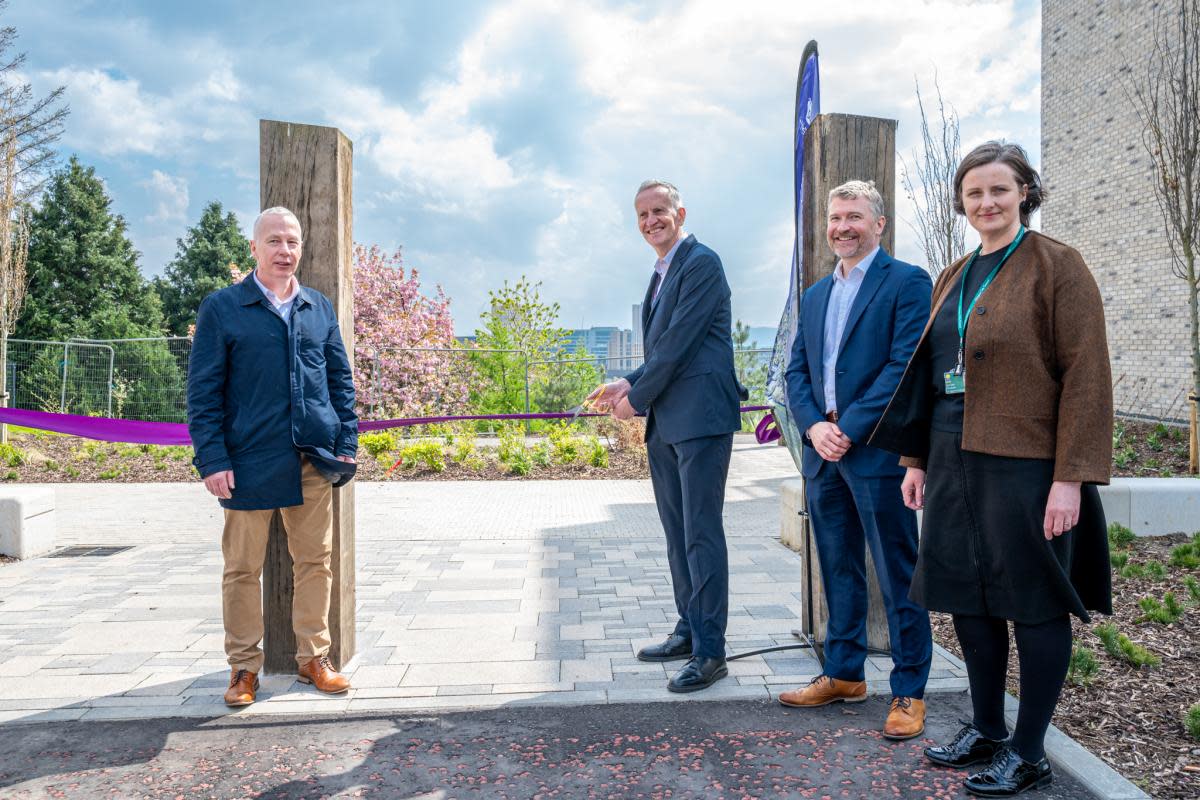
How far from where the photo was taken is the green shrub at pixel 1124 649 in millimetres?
3855

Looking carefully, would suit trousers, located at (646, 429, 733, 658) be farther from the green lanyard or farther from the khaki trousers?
the khaki trousers

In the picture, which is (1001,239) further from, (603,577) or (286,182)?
(603,577)

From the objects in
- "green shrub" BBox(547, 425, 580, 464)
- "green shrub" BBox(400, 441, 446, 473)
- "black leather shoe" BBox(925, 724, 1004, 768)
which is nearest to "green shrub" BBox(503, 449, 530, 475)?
"green shrub" BBox(547, 425, 580, 464)

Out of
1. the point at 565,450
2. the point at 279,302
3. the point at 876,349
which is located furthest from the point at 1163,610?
the point at 565,450

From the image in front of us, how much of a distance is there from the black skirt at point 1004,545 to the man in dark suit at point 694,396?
103 centimetres

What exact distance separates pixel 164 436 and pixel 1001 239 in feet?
16.7

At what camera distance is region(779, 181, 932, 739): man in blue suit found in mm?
3221

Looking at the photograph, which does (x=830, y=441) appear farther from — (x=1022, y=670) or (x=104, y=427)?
(x=104, y=427)

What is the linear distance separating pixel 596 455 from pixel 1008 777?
913cm

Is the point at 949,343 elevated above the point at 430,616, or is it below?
above

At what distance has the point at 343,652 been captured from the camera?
393 cm

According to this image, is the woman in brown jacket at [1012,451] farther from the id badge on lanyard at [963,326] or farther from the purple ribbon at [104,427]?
the purple ribbon at [104,427]

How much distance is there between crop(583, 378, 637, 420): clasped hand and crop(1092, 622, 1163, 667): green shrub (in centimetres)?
241

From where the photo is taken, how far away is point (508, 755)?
302 cm
